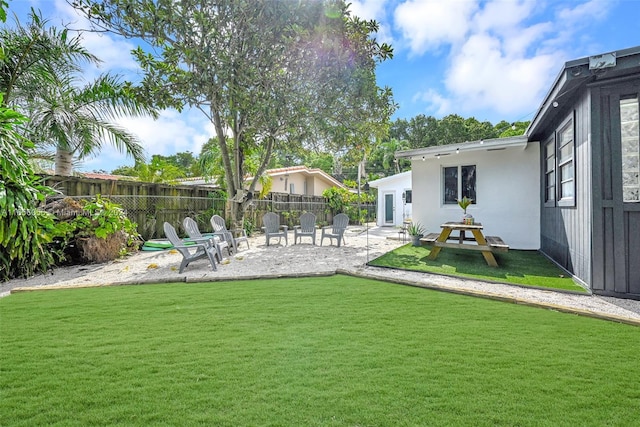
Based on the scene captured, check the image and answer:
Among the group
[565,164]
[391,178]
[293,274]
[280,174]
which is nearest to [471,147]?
[565,164]

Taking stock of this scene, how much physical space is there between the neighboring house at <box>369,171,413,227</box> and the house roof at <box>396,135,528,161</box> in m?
7.63

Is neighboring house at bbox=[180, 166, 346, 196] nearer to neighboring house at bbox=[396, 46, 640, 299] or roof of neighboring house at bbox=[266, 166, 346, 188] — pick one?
roof of neighboring house at bbox=[266, 166, 346, 188]

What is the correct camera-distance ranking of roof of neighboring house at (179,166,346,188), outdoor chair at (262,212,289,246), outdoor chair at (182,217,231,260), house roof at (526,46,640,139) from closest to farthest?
house roof at (526,46,640,139), outdoor chair at (182,217,231,260), outdoor chair at (262,212,289,246), roof of neighboring house at (179,166,346,188)

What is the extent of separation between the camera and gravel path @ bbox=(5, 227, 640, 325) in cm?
381

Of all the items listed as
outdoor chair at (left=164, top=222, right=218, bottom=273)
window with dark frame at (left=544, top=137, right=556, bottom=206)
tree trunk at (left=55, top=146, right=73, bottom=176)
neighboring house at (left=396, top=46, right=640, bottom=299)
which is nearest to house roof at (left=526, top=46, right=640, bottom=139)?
neighboring house at (left=396, top=46, right=640, bottom=299)

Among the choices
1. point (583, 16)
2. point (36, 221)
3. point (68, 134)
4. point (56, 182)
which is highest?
point (583, 16)

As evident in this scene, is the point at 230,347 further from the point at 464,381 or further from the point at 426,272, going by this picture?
the point at 426,272

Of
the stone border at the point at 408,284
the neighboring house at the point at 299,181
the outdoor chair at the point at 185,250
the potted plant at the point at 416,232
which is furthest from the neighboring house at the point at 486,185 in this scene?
the neighboring house at the point at 299,181

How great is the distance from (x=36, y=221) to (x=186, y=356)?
455 centimetres

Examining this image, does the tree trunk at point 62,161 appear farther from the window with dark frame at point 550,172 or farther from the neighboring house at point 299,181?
the window with dark frame at point 550,172

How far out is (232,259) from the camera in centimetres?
715

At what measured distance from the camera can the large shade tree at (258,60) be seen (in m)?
7.36

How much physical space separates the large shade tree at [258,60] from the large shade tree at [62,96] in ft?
3.37

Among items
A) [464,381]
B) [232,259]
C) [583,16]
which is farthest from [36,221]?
[583,16]
